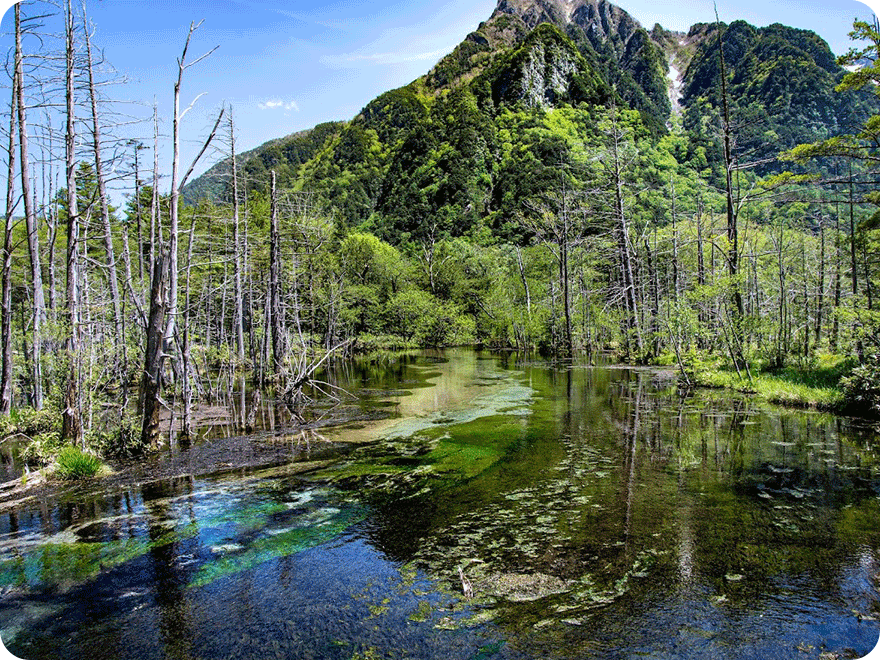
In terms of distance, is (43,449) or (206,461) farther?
(206,461)

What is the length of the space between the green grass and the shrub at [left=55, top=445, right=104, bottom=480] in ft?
56.2

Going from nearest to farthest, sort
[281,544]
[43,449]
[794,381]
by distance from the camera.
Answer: [281,544] → [43,449] → [794,381]

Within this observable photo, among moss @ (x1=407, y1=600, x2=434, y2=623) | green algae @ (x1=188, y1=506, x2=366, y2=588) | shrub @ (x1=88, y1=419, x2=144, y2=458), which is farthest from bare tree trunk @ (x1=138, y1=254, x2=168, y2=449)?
moss @ (x1=407, y1=600, x2=434, y2=623)

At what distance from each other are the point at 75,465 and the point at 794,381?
1872 centimetres

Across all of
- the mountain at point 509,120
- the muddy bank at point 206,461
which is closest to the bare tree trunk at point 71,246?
the muddy bank at point 206,461

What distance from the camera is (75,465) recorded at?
9195mm

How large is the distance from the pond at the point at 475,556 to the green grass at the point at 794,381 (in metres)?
2.94

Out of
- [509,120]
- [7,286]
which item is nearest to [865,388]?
[7,286]

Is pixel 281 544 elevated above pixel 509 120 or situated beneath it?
situated beneath

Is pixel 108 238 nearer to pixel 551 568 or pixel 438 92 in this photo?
pixel 551 568

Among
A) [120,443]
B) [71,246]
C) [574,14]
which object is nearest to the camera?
[71,246]

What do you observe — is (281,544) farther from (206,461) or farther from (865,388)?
(865,388)

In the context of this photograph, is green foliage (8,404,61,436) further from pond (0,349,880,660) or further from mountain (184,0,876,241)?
mountain (184,0,876,241)

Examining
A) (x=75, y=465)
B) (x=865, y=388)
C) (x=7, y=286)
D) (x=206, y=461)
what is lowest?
(x=206, y=461)
